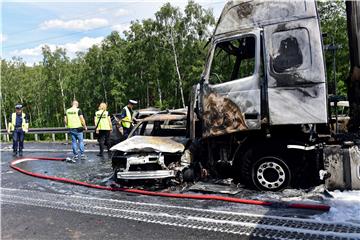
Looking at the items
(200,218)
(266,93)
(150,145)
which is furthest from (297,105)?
(150,145)

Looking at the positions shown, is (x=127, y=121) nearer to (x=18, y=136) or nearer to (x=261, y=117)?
(x=261, y=117)

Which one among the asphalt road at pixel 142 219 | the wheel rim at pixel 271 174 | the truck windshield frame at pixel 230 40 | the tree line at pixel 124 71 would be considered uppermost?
the tree line at pixel 124 71

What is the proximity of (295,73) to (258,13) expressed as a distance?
3.76ft

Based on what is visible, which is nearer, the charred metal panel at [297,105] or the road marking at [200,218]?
the road marking at [200,218]

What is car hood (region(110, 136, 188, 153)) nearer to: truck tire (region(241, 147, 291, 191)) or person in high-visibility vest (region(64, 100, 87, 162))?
truck tire (region(241, 147, 291, 191))

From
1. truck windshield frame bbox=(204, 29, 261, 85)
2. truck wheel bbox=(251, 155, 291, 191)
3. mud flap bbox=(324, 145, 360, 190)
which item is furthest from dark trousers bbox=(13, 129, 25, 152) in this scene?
mud flap bbox=(324, 145, 360, 190)

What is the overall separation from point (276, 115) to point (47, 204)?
3888mm

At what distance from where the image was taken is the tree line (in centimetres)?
3416

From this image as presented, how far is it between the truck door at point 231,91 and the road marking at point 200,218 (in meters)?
1.52

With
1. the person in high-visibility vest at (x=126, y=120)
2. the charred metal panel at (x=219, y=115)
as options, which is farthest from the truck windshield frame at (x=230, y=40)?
the person in high-visibility vest at (x=126, y=120)

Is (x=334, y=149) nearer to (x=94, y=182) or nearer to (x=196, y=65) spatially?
(x=94, y=182)

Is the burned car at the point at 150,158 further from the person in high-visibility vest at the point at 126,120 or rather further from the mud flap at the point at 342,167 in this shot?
the person in high-visibility vest at the point at 126,120

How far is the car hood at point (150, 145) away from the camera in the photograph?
627cm

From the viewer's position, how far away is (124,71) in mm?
39906
